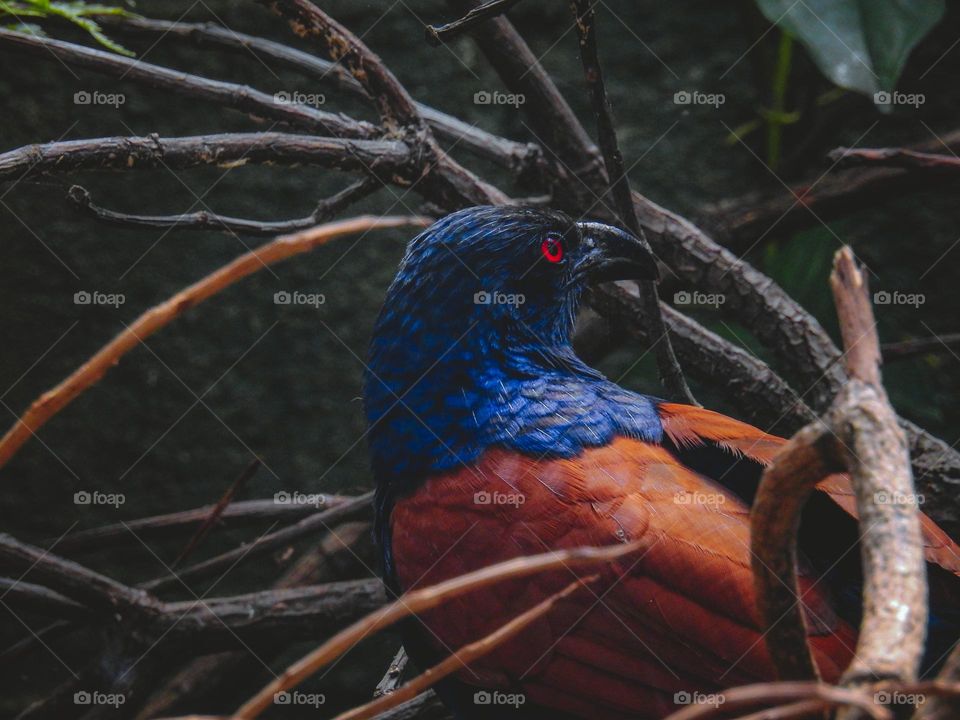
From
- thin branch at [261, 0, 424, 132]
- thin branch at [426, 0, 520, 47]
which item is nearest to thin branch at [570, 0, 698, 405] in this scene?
thin branch at [426, 0, 520, 47]

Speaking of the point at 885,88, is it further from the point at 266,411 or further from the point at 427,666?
the point at 266,411

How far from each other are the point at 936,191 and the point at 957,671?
2.62 m

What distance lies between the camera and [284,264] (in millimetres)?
2918

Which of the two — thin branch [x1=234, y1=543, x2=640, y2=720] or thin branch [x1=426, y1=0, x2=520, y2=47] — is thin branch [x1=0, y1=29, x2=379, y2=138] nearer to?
thin branch [x1=426, y1=0, x2=520, y2=47]

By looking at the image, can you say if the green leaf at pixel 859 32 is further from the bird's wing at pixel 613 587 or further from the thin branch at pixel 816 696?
the thin branch at pixel 816 696

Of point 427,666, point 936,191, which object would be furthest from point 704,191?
point 427,666

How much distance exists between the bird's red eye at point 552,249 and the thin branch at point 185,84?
429mm

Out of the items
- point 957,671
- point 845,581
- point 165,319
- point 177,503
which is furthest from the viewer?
point 177,503

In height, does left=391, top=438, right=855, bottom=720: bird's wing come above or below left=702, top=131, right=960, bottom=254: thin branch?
below

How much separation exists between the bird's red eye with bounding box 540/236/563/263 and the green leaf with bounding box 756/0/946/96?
2.42ft

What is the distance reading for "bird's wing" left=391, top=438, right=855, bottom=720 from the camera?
144 centimetres

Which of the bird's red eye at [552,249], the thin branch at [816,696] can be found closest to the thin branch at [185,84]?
the bird's red eye at [552,249]

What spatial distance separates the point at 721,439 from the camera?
165 centimetres

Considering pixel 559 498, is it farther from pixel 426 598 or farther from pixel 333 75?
pixel 333 75
